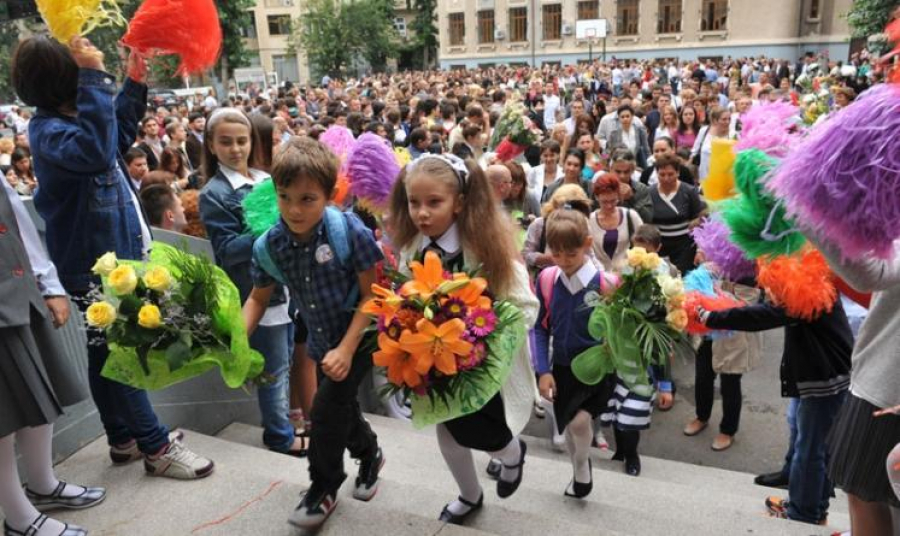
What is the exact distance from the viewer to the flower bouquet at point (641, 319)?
117 inches

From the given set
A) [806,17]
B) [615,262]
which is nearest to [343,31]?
[806,17]

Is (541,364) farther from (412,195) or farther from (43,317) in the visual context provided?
(43,317)

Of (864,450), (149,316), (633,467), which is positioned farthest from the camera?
(633,467)

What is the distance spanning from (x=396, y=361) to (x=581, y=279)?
1342 mm

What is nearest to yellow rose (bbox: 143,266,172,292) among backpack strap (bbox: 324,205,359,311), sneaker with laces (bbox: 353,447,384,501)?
backpack strap (bbox: 324,205,359,311)

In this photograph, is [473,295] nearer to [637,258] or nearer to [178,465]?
[637,258]

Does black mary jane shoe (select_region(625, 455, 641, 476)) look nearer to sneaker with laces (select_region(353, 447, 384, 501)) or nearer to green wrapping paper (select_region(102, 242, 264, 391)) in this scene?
sneaker with laces (select_region(353, 447, 384, 501))

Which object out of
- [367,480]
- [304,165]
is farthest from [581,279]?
[304,165]

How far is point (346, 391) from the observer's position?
2.70 metres

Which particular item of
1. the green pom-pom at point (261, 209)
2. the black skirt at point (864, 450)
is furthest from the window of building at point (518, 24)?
the black skirt at point (864, 450)

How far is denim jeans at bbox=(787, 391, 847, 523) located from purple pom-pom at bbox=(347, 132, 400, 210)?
2711 mm

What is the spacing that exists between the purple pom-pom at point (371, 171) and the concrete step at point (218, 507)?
187 centimetres

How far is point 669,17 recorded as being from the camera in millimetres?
45125

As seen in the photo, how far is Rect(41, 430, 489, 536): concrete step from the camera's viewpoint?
2666 mm
